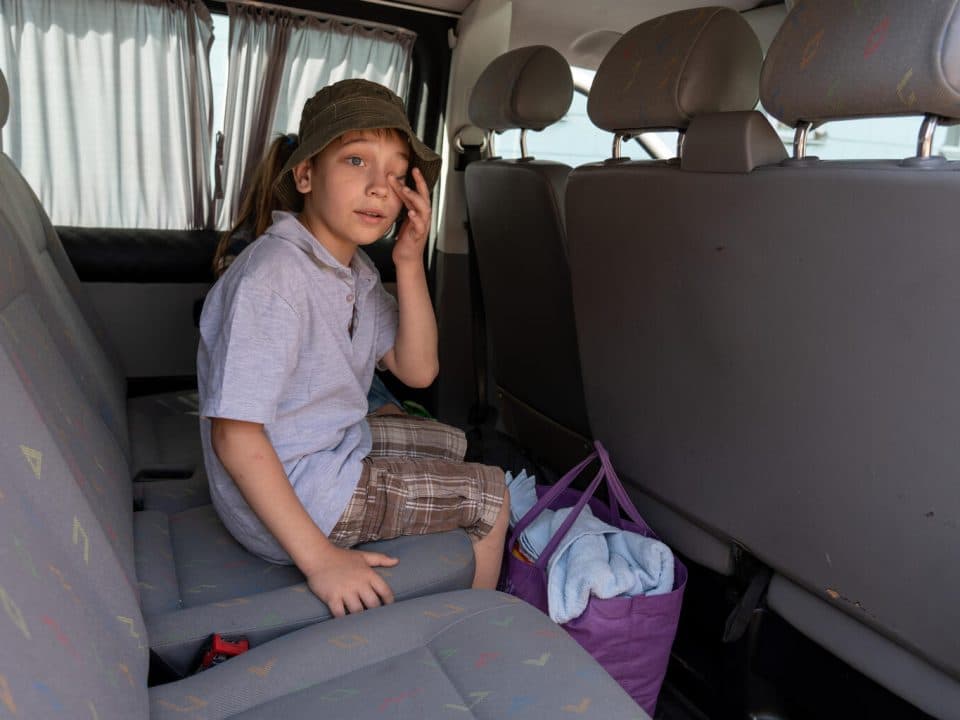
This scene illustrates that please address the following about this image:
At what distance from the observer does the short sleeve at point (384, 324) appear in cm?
172

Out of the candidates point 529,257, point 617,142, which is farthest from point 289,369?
point 529,257

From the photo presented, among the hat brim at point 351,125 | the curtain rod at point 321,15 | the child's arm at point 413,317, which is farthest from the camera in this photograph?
the curtain rod at point 321,15

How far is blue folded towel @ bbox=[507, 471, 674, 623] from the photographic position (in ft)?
4.95

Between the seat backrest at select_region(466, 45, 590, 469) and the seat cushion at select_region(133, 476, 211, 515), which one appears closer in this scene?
the seat cushion at select_region(133, 476, 211, 515)

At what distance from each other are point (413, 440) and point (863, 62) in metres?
1.02

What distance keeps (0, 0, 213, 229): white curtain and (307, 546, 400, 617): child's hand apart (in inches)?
58.5

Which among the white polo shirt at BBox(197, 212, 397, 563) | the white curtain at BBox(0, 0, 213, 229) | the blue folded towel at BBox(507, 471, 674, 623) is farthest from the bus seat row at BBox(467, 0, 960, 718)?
the white curtain at BBox(0, 0, 213, 229)

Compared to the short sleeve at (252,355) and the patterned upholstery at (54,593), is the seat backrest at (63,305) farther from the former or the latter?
the patterned upholstery at (54,593)

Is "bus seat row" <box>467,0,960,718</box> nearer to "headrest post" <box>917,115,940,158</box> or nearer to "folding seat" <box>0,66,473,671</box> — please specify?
"headrest post" <box>917,115,940,158</box>

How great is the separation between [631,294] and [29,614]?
1209mm

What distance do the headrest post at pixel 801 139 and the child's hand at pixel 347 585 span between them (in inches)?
33.2

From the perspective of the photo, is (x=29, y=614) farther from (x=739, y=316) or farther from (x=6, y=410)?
(x=739, y=316)

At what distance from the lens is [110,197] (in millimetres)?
2395

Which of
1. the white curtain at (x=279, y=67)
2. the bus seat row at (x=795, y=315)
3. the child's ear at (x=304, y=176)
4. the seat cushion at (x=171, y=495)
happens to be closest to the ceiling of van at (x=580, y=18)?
the white curtain at (x=279, y=67)
